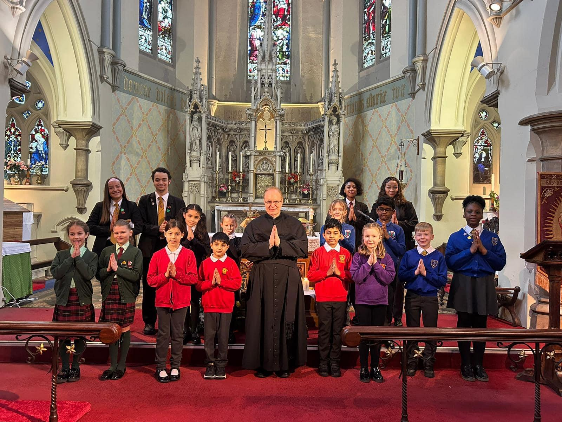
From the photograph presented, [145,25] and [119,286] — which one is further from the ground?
[145,25]

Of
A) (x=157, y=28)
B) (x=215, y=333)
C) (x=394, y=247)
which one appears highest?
(x=157, y=28)

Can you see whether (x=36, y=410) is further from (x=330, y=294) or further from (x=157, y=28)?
(x=157, y=28)

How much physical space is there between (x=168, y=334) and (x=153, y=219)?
1.37 meters

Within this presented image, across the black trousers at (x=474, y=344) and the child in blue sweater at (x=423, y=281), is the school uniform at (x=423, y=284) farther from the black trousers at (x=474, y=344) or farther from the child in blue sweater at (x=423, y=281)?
the black trousers at (x=474, y=344)

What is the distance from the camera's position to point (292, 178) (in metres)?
12.5

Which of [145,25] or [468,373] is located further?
[145,25]

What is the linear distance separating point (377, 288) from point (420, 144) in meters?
6.34

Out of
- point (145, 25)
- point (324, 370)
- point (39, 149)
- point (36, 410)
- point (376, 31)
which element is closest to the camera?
point (36, 410)

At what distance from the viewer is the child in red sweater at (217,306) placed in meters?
4.23

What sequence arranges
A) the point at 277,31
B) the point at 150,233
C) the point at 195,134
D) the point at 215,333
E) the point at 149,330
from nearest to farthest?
the point at 215,333
the point at 150,233
the point at 149,330
the point at 195,134
the point at 277,31

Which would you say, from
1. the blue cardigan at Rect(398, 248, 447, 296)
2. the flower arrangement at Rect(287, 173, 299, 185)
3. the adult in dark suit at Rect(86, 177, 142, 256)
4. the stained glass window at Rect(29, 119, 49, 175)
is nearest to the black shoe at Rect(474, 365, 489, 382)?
the blue cardigan at Rect(398, 248, 447, 296)

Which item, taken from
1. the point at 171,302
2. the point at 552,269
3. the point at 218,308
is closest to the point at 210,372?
the point at 218,308

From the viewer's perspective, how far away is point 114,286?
415cm

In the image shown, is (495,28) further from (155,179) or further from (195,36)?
(195,36)
